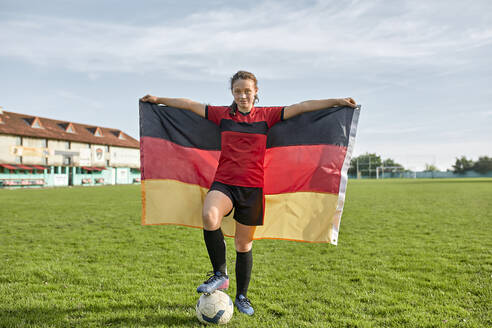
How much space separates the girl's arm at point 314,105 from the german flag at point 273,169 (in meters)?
0.41

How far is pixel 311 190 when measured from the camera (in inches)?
195

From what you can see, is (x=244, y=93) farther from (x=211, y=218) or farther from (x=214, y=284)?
(x=214, y=284)

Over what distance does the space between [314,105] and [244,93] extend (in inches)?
34.6

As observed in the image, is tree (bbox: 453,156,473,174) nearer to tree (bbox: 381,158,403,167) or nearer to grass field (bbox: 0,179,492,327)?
tree (bbox: 381,158,403,167)

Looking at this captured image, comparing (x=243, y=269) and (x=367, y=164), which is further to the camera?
(x=367, y=164)

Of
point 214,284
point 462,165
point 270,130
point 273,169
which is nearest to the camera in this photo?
point 214,284

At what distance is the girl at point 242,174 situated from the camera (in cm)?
391

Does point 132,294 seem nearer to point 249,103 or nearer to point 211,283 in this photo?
point 211,283

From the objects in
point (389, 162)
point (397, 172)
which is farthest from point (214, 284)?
point (389, 162)

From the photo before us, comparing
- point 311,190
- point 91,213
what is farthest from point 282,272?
point 91,213

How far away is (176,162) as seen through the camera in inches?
203

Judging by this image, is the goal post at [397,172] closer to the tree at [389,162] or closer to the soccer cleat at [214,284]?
the tree at [389,162]

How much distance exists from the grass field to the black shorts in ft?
3.59

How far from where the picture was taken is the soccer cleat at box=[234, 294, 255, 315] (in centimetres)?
401
